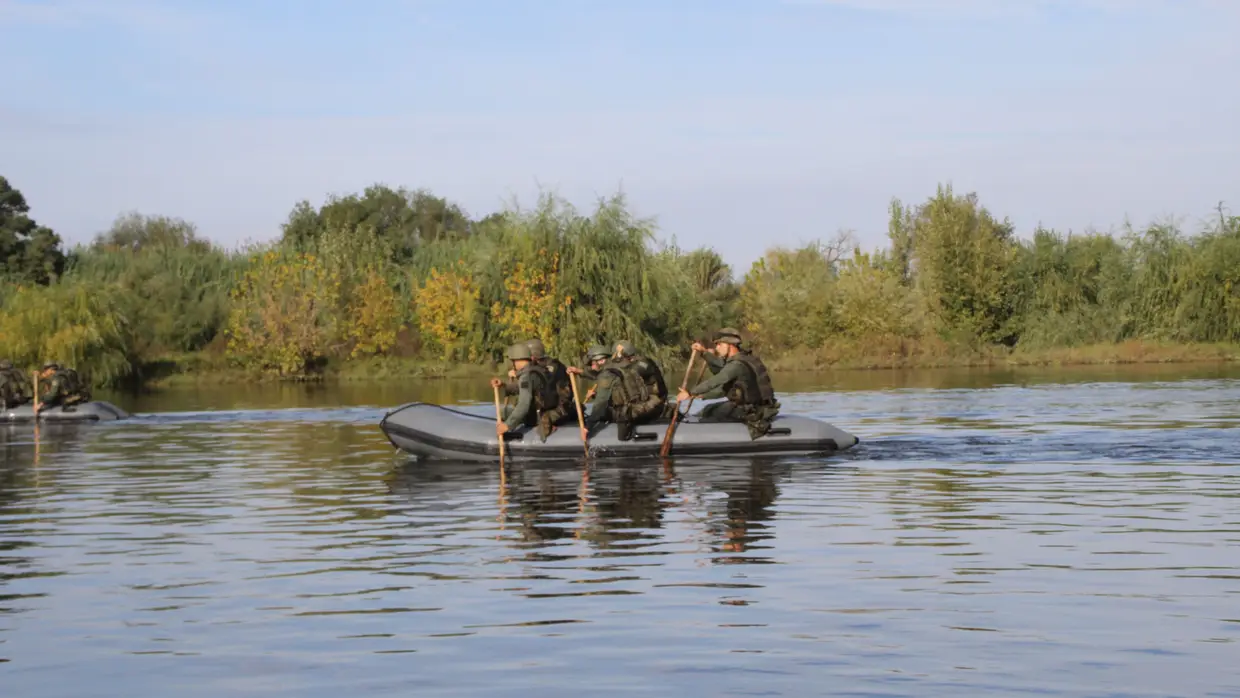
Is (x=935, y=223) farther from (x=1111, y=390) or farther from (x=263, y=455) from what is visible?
(x=263, y=455)

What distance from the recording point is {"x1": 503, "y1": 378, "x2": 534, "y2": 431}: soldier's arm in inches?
749

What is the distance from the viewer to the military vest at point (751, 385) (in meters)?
18.8

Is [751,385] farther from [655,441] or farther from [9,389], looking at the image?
[9,389]

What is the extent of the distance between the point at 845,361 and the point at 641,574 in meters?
47.0

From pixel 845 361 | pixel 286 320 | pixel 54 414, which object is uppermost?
pixel 286 320

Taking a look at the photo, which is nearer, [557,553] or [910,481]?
[557,553]

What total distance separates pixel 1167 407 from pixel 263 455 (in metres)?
15.7

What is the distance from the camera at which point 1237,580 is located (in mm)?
10102

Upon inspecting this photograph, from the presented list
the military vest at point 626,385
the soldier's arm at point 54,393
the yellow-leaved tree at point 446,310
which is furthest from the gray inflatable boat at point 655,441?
the yellow-leaved tree at point 446,310

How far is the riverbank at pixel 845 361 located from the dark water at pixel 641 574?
3358cm

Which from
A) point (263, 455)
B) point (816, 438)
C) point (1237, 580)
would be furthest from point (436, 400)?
point (1237, 580)

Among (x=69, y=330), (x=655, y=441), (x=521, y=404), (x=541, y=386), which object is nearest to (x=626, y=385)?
(x=655, y=441)

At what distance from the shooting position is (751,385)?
1891 cm

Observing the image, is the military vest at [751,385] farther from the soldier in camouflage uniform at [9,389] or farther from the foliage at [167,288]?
the foliage at [167,288]
